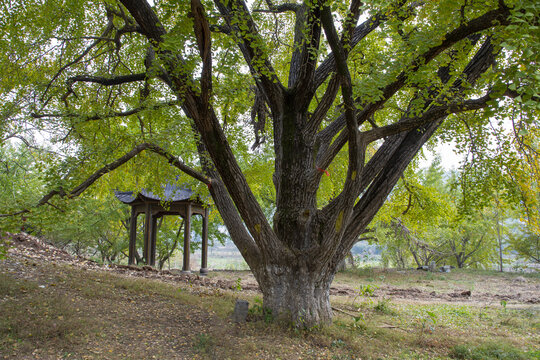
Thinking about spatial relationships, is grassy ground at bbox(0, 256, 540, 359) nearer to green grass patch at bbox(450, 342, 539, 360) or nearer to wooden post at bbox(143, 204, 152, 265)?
green grass patch at bbox(450, 342, 539, 360)

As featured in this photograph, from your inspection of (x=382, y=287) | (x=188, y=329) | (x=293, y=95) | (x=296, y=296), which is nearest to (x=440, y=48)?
(x=293, y=95)

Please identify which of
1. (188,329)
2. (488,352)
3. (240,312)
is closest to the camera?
(488,352)

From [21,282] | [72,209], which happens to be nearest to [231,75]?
[72,209]

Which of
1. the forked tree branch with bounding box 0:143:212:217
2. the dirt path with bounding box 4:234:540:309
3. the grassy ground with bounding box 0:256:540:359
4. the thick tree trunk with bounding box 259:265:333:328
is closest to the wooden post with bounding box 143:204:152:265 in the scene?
the dirt path with bounding box 4:234:540:309

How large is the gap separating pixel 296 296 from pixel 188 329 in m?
1.74

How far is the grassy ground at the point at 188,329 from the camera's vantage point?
14.3 feet

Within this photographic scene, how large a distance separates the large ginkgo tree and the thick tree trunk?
0.02m

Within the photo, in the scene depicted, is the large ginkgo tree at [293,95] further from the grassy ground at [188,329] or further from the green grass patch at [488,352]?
the green grass patch at [488,352]

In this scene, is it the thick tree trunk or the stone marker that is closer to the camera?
the thick tree trunk

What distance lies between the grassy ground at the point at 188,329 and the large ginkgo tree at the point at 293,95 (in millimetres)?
724

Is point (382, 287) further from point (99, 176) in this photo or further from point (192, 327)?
point (99, 176)

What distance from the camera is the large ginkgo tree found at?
13.2 ft

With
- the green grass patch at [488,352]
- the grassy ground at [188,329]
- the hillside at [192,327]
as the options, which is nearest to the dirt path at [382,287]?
the hillside at [192,327]

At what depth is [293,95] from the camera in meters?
6.02
